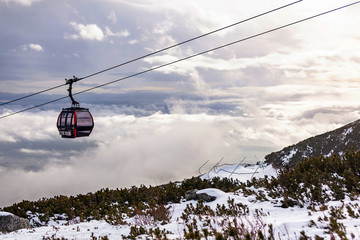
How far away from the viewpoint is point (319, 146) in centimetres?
2625

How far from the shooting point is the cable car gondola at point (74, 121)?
9.38 m

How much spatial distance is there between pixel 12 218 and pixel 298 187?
10.4 meters

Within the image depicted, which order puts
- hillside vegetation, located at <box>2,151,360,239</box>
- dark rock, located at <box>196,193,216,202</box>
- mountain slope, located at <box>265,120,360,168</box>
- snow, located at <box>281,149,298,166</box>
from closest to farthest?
hillside vegetation, located at <box>2,151,360,239</box> → dark rock, located at <box>196,193,216,202</box> → mountain slope, located at <box>265,120,360,168</box> → snow, located at <box>281,149,298,166</box>

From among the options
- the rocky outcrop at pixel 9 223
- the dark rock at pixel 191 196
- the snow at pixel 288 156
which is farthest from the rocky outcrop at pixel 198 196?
the snow at pixel 288 156

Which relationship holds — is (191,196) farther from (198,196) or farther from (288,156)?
(288,156)

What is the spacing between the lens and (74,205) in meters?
13.9

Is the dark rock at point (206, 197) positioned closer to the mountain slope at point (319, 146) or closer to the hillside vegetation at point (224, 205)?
the hillside vegetation at point (224, 205)

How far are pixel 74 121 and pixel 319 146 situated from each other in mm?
23198

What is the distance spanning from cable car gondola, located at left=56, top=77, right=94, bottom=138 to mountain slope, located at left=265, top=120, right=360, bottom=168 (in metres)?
18.9

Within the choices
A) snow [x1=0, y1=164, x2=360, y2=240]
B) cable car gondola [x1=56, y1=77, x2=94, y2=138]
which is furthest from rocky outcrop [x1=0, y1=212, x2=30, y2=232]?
cable car gondola [x1=56, y1=77, x2=94, y2=138]

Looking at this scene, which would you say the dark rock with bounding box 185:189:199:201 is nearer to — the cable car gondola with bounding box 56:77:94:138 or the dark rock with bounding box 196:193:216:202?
the dark rock with bounding box 196:193:216:202

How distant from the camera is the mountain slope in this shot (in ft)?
79.9

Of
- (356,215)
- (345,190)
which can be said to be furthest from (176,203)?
(356,215)

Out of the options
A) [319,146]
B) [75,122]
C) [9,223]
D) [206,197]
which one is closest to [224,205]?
[206,197]
